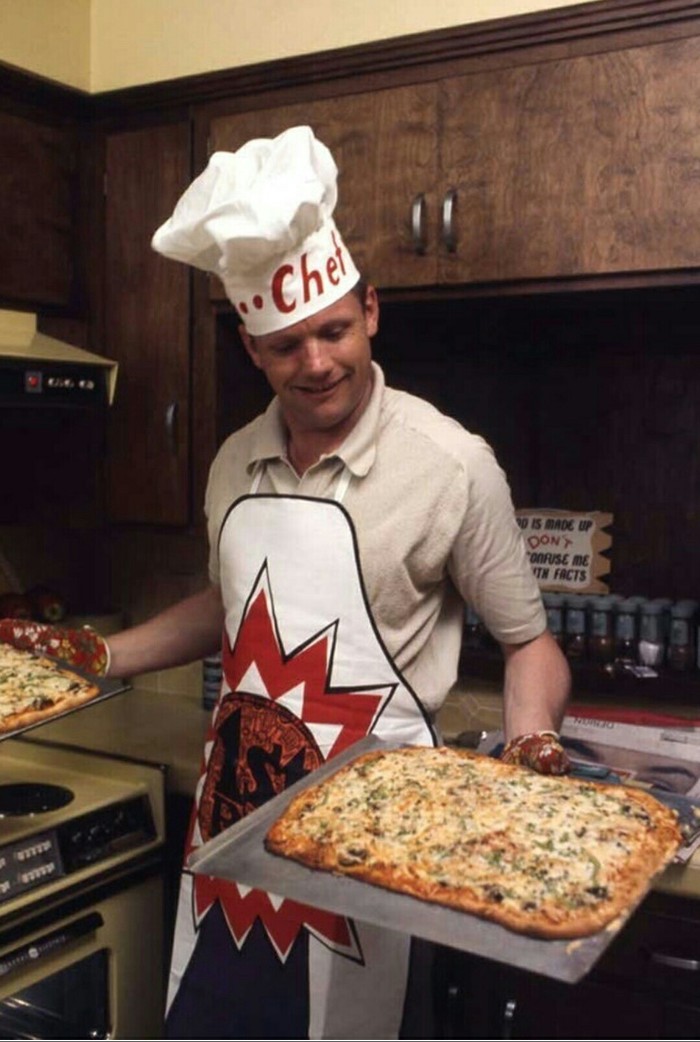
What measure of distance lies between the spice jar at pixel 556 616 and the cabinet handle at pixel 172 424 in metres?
0.82

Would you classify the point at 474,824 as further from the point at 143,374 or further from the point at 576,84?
the point at 143,374

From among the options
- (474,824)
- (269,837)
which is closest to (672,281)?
(474,824)

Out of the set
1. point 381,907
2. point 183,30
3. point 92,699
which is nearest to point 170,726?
point 92,699

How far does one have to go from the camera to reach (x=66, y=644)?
178 cm

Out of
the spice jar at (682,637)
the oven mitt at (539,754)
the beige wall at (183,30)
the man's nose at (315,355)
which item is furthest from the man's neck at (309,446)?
the beige wall at (183,30)

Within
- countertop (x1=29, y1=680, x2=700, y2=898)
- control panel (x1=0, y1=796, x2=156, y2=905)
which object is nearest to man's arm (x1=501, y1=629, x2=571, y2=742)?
countertop (x1=29, y1=680, x2=700, y2=898)

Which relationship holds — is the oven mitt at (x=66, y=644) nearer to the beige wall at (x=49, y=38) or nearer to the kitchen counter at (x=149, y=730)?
the kitchen counter at (x=149, y=730)

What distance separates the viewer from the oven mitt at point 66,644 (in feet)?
5.79

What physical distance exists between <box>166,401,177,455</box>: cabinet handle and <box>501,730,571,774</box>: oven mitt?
1.10 meters

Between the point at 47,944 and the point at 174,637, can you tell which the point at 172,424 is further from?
the point at 47,944

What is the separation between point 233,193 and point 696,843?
1.17 metres

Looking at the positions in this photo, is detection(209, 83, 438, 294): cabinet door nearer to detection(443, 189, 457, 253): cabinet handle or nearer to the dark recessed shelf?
detection(443, 189, 457, 253): cabinet handle

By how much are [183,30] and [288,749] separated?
1654 millimetres

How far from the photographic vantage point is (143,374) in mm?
2266
